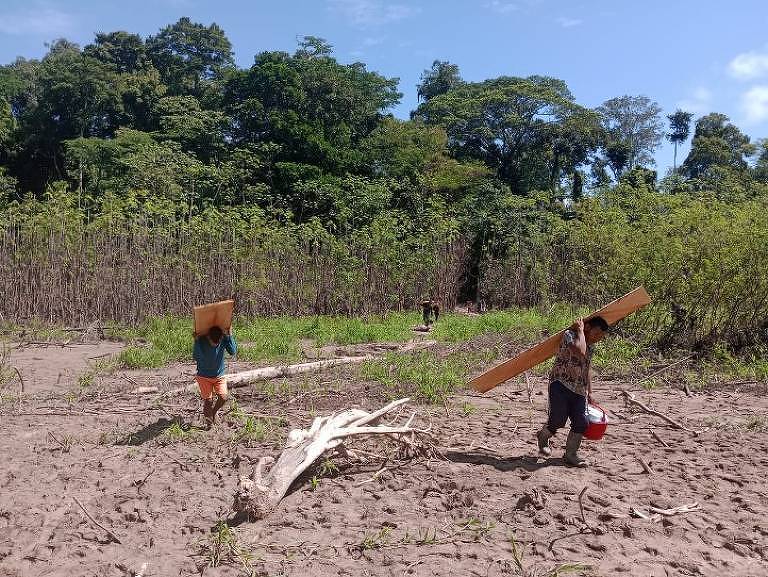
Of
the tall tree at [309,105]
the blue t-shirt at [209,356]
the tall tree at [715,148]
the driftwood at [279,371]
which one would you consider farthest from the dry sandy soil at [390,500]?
the tall tree at [715,148]

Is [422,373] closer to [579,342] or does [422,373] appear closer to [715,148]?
[579,342]

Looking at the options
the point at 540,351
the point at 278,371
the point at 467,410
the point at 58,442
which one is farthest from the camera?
the point at 278,371

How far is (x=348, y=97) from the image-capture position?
1046 inches

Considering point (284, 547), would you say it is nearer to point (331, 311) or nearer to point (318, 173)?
point (331, 311)

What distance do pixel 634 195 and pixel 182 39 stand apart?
3332 centimetres

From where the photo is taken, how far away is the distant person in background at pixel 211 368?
540cm

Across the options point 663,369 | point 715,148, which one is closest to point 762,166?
point 715,148

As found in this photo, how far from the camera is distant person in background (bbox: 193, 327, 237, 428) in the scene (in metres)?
5.40

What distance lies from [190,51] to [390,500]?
39062mm

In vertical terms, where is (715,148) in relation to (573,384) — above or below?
above

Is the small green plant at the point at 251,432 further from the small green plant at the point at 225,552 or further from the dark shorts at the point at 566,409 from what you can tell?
the dark shorts at the point at 566,409

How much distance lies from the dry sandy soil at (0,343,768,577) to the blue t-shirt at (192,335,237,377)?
49 centimetres

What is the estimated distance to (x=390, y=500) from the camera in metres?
3.90

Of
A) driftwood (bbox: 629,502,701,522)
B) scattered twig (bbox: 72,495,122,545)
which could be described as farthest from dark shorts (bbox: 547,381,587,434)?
scattered twig (bbox: 72,495,122,545)
